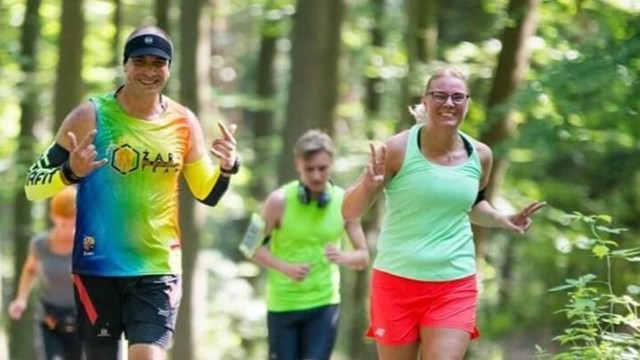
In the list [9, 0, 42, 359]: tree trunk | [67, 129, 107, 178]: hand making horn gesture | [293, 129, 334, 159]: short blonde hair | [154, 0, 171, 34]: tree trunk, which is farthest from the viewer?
[9, 0, 42, 359]: tree trunk

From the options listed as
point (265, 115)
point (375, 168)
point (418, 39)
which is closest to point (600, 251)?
point (375, 168)

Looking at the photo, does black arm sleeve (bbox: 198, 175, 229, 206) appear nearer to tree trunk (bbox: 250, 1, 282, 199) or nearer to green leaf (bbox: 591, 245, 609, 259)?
green leaf (bbox: 591, 245, 609, 259)

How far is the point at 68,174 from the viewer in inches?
277

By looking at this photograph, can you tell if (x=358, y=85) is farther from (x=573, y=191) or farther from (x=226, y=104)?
(x=573, y=191)

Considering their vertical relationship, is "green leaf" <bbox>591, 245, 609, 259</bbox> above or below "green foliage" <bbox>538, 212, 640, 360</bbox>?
above

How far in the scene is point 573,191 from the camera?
770 inches

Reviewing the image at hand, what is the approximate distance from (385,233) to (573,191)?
12.2 meters

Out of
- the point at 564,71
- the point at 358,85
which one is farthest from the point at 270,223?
the point at 358,85

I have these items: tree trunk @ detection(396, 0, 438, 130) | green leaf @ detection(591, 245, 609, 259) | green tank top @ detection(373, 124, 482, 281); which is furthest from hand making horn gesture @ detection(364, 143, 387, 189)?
tree trunk @ detection(396, 0, 438, 130)

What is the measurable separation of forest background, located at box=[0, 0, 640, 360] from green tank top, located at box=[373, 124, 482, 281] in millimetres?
750

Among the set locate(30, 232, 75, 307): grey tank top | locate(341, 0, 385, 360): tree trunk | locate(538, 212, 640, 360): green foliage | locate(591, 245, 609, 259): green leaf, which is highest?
locate(591, 245, 609, 259): green leaf

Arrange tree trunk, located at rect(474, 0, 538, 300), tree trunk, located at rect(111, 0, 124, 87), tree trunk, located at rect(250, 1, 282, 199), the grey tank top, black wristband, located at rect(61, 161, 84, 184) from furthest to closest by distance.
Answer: tree trunk, located at rect(250, 1, 282, 199)
tree trunk, located at rect(111, 0, 124, 87)
tree trunk, located at rect(474, 0, 538, 300)
the grey tank top
black wristband, located at rect(61, 161, 84, 184)

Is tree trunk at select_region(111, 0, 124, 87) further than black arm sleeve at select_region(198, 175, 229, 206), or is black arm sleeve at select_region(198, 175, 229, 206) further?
tree trunk at select_region(111, 0, 124, 87)

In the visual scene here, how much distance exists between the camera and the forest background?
14273mm
